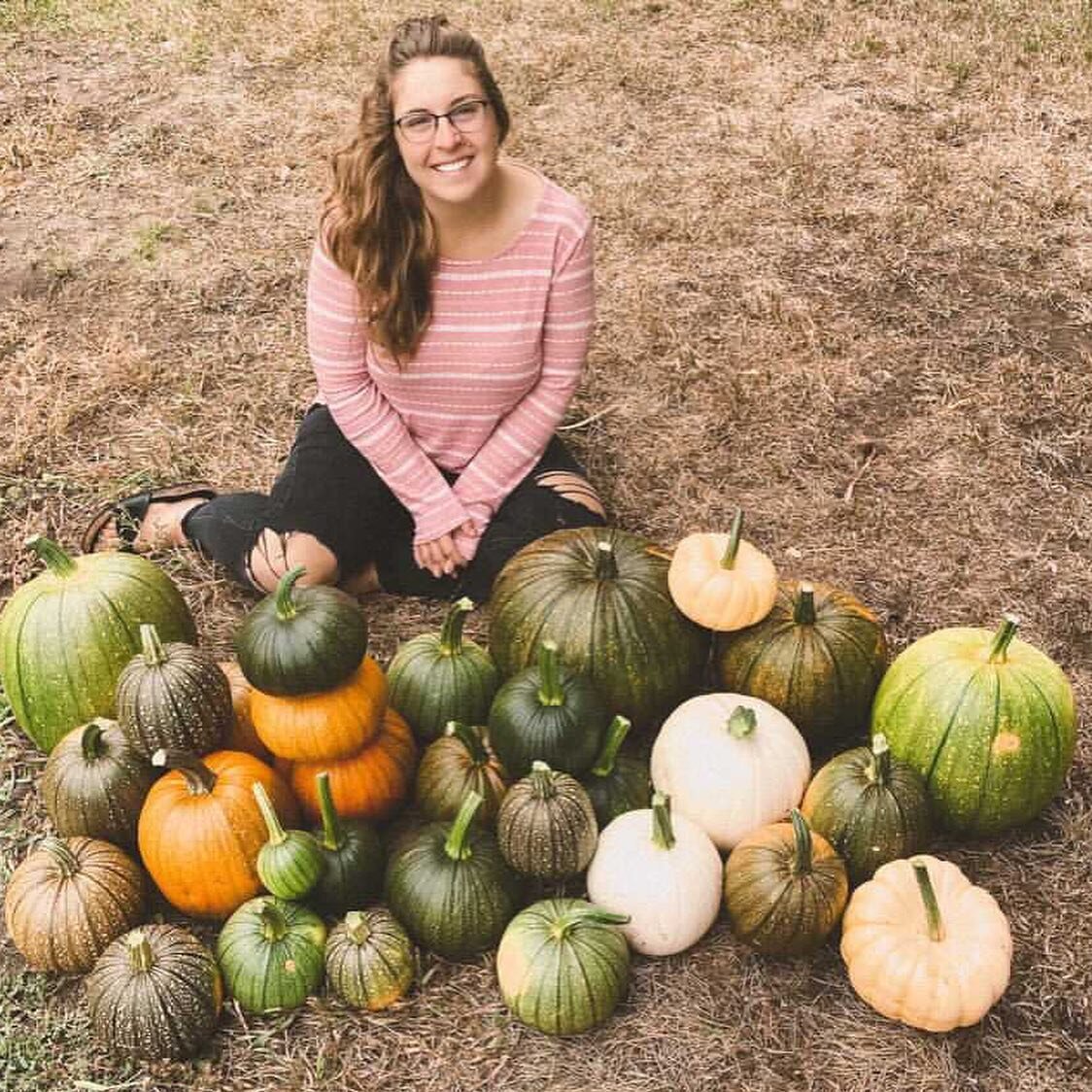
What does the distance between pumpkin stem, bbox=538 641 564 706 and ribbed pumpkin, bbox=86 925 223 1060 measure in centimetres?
93

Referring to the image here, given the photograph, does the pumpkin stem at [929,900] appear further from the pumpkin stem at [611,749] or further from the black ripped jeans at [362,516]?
the black ripped jeans at [362,516]

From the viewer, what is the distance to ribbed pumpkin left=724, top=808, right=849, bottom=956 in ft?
9.14

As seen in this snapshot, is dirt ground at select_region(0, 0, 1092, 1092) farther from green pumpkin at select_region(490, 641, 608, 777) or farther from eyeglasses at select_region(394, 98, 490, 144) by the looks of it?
eyeglasses at select_region(394, 98, 490, 144)

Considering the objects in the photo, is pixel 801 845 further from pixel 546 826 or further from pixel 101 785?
pixel 101 785

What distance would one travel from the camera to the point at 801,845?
2.75 metres

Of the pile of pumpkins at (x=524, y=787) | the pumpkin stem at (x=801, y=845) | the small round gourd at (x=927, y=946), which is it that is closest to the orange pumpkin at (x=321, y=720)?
the pile of pumpkins at (x=524, y=787)

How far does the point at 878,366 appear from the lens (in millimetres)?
4945

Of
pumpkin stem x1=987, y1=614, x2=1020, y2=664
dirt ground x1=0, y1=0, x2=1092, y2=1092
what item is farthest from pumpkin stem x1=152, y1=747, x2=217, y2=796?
Result: pumpkin stem x1=987, y1=614, x2=1020, y2=664

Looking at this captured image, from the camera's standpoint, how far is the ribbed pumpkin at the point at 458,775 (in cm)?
302

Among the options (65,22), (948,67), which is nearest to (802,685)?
(948,67)

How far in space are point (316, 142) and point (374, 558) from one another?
326 centimetres

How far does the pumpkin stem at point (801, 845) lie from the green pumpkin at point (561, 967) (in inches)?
15.5

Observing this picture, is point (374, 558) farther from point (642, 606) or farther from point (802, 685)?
point (802, 685)

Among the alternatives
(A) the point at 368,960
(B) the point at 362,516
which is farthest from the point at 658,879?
(B) the point at 362,516
